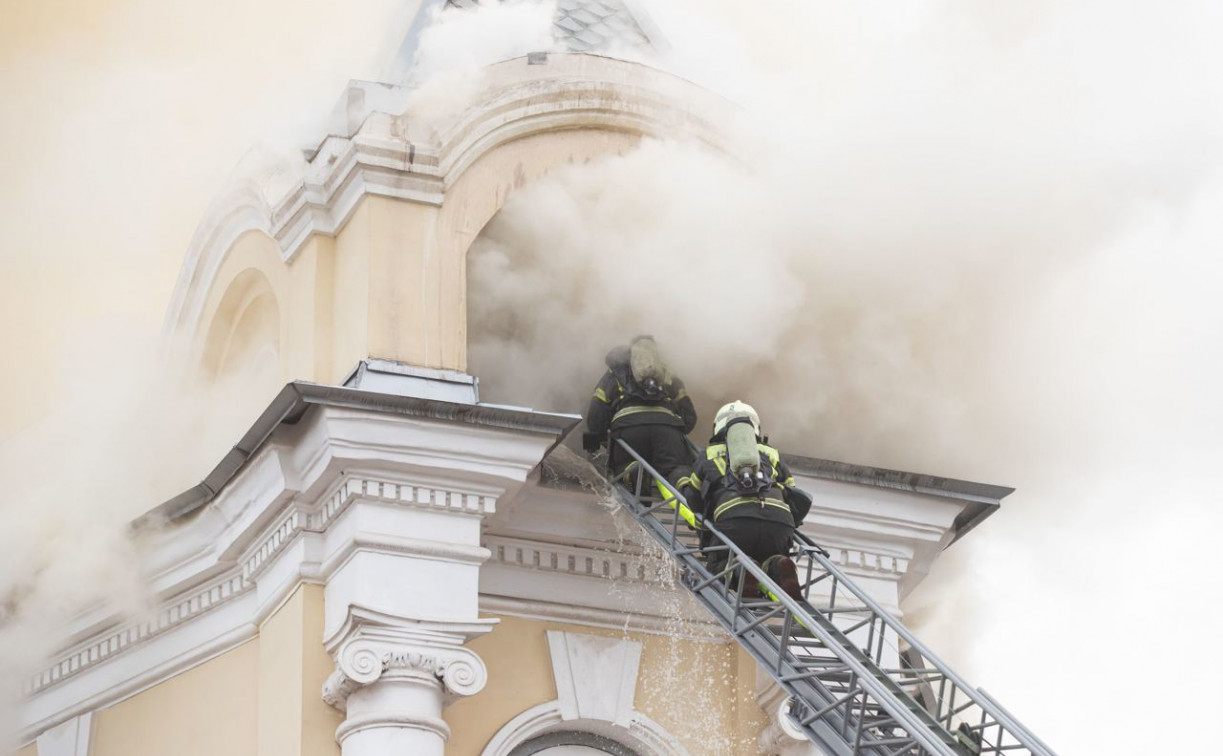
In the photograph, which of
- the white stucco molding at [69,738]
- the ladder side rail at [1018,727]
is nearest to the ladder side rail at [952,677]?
the ladder side rail at [1018,727]

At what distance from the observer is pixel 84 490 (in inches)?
661

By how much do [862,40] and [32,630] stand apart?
8.10 m

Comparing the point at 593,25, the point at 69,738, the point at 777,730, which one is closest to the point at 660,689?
the point at 777,730

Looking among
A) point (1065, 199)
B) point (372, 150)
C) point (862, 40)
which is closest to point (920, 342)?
point (1065, 199)

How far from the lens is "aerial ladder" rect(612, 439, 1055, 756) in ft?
40.4

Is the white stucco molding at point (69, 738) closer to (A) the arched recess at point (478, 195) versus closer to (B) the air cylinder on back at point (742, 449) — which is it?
(A) the arched recess at point (478, 195)

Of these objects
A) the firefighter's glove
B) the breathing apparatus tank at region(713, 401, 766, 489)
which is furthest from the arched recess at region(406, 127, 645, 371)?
the breathing apparatus tank at region(713, 401, 766, 489)

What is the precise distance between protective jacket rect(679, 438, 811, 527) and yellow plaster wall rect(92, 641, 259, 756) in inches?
124

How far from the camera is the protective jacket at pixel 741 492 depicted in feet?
45.8

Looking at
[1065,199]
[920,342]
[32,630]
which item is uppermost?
[1065,199]

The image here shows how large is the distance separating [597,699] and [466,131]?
402cm

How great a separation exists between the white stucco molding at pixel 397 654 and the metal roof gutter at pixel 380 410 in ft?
4.22

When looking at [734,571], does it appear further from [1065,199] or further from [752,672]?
[1065,199]

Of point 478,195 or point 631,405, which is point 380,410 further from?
point 478,195
